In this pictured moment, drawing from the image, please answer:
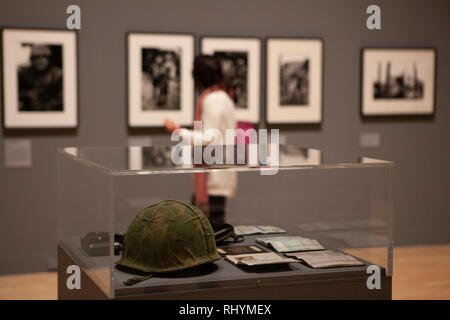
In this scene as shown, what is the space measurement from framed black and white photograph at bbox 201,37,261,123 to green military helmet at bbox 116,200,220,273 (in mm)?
4937

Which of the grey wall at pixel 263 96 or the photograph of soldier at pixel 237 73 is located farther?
the photograph of soldier at pixel 237 73

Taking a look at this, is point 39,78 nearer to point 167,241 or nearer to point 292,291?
point 167,241

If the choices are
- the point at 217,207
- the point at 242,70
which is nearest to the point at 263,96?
the point at 242,70

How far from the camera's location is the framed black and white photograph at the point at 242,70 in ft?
25.7

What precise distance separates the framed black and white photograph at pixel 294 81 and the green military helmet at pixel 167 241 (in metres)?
5.14

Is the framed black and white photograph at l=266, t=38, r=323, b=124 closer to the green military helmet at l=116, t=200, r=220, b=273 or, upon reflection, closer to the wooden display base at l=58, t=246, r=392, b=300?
the wooden display base at l=58, t=246, r=392, b=300

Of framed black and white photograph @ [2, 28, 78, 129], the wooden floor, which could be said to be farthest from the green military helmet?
framed black and white photograph @ [2, 28, 78, 129]

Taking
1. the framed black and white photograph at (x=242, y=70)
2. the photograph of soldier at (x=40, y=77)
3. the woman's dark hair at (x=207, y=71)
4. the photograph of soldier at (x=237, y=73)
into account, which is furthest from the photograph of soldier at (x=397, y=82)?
the photograph of soldier at (x=40, y=77)

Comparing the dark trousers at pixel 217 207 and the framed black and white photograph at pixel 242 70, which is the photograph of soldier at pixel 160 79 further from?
the dark trousers at pixel 217 207

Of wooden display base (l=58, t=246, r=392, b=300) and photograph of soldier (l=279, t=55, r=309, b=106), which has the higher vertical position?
photograph of soldier (l=279, t=55, r=309, b=106)

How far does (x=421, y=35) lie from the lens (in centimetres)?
872

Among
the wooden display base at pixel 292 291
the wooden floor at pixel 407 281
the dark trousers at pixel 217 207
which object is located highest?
the dark trousers at pixel 217 207

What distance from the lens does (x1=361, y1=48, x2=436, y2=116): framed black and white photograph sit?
8.49m
